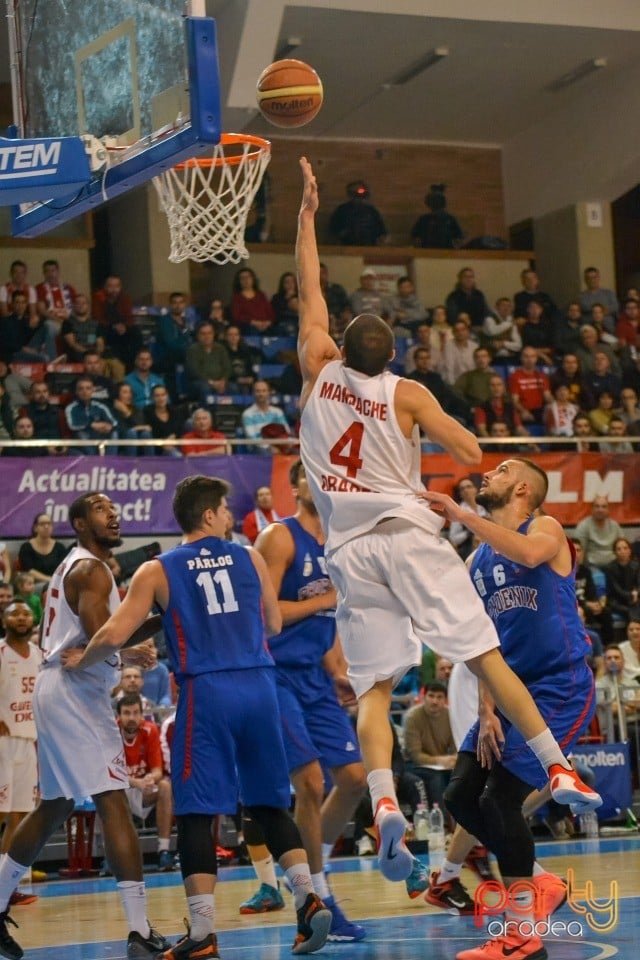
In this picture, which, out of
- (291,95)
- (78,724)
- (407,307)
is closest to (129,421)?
(407,307)

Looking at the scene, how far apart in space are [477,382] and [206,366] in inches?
153

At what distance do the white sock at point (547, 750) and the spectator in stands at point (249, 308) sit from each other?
1499cm

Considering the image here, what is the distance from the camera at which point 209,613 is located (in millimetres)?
6355

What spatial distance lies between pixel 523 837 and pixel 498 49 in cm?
1722

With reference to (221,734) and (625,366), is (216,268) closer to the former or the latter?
(625,366)

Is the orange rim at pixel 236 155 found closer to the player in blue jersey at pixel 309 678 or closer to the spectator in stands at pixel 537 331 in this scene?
the player in blue jersey at pixel 309 678

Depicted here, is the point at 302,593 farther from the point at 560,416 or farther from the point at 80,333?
the point at 560,416

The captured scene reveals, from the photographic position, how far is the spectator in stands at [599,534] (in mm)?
17875

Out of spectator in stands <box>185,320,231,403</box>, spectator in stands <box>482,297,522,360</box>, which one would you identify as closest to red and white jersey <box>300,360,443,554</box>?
spectator in stands <box>185,320,231,403</box>

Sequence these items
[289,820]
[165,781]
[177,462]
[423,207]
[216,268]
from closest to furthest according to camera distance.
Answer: [289,820] < [165,781] < [177,462] < [216,268] < [423,207]

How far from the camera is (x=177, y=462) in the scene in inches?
647

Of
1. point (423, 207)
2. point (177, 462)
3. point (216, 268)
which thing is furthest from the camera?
point (423, 207)

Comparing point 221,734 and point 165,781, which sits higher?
point 221,734

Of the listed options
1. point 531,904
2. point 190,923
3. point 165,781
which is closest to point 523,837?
point 531,904
